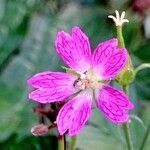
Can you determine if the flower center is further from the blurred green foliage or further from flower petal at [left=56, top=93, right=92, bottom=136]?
the blurred green foliage

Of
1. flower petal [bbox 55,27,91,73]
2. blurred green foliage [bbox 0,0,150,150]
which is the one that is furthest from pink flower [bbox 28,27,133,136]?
blurred green foliage [bbox 0,0,150,150]

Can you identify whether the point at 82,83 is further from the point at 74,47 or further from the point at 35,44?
the point at 35,44

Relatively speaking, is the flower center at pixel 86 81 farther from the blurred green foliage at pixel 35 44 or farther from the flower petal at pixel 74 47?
the blurred green foliage at pixel 35 44

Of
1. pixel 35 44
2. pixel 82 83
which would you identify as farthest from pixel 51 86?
pixel 35 44

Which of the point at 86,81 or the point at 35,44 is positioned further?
the point at 35,44

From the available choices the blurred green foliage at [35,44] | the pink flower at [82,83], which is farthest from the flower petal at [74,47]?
the blurred green foliage at [35,44]

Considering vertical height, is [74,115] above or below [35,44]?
below

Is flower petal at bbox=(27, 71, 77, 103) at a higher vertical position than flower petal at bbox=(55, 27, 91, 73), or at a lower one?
lower
